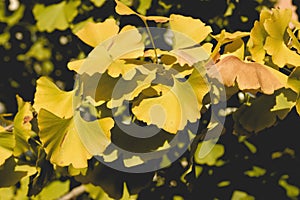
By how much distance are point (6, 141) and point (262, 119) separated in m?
0.49

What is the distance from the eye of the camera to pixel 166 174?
1.54 meters

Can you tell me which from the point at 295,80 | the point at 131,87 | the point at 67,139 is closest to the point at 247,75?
the point at 295,80

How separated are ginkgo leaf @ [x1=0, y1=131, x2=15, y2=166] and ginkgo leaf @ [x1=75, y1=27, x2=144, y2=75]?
0.60 feet

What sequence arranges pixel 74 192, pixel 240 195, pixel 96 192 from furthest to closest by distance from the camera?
pixel 74 192
pixel 240 195
pixel 96 192

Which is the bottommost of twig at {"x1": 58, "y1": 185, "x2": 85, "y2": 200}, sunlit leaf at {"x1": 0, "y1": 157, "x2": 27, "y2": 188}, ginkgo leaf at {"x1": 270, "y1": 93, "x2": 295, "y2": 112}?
twig at {"x1": 58, "y1": 185, "x2": 85, "y2": 200}

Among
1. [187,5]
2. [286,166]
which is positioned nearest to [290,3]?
[187,5]

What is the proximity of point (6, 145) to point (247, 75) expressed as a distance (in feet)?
1.49

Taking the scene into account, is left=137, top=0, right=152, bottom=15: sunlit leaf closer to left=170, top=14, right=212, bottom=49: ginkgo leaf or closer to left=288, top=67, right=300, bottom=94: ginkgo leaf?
left=170, top=14, right=212, bottom=49: ginkgo leaf

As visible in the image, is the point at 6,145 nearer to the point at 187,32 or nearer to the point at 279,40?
the point at 187,32

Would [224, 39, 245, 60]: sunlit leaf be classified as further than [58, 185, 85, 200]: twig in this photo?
No

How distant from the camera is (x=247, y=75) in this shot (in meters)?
1.08

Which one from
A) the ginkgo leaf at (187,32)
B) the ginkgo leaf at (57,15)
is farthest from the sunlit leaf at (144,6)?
the ginkgo leaf at (187,32)

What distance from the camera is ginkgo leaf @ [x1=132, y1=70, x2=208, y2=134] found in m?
1.06

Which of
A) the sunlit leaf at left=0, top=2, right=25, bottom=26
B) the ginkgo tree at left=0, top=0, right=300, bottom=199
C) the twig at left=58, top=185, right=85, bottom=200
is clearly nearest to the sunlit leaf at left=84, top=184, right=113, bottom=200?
the ginkgo tree at left=0, top=0, right=300, bottom=199
